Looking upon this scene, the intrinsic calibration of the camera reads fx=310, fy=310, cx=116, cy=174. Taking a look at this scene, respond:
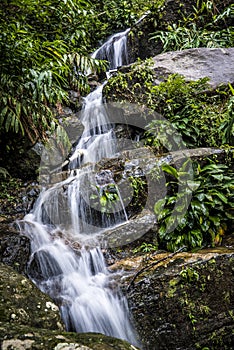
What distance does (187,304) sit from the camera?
3.28m

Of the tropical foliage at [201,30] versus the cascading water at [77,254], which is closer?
the cascading water at [77,254]

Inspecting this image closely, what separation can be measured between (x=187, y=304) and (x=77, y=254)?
1.66 meters

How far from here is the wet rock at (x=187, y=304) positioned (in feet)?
10.5

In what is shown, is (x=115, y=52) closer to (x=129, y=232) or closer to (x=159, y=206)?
(x=159, y=206)

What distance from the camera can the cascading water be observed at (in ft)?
11.1

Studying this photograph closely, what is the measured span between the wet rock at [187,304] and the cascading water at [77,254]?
22 centimetres

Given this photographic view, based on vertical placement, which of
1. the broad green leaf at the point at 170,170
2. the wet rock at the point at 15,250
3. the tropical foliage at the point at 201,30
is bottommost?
the wet rock at the point at 15,250

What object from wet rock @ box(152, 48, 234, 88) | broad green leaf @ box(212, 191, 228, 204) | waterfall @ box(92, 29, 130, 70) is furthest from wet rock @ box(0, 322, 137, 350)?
waterfall @ box(92, 29, 130, 70)

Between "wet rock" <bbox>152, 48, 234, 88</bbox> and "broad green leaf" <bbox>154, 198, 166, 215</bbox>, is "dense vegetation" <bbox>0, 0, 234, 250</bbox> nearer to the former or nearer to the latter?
"broad green leaf" <bbox>154, 198, 166, 215</bbox>

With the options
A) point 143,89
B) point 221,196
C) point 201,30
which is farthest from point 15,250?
point 201,30

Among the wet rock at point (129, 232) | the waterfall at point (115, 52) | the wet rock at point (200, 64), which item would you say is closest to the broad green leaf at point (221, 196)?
the wet rock at point (129, 232)

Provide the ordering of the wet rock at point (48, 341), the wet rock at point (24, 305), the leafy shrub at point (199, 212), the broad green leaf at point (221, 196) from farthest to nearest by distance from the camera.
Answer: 1. the broad green leaf at point (221, 196)
2. the leafy shrub at point (199, 212)
3. the wet rock at point (24, 305)
4. the wet rock at point (48, 341)

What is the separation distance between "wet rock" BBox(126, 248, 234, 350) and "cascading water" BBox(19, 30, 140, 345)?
218 mm

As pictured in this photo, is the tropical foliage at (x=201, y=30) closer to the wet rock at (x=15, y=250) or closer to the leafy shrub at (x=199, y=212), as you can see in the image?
the leafy shrub at (x=199, y=212)
